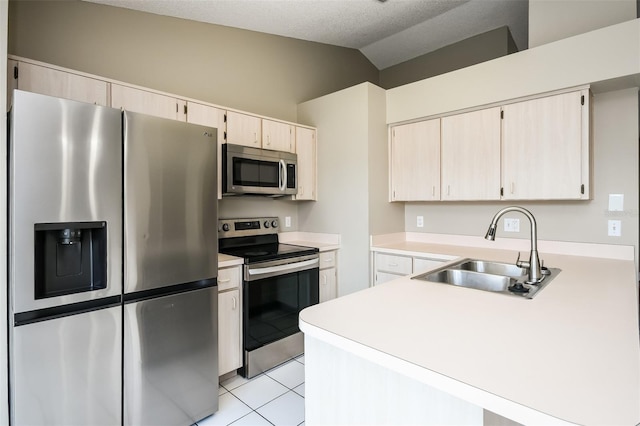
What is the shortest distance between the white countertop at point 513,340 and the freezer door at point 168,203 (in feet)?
3.23

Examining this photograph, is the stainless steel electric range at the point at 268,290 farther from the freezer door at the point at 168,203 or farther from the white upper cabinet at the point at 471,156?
the white upper cabinet at the point at 471,156

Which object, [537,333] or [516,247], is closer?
[537,333]

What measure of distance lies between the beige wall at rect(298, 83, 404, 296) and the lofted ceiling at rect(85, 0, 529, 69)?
0.66 meters

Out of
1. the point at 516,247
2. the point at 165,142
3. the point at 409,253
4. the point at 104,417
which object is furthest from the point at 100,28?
the point at 516,247

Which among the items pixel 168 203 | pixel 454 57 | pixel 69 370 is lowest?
pixel 69 370

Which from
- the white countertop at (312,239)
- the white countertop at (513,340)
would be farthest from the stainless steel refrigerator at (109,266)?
the white countertop at (312,239)

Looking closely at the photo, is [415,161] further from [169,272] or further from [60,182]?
[60,182]

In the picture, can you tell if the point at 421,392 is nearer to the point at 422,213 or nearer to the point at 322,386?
the point at 322,386

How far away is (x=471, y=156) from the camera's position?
2.76 metres

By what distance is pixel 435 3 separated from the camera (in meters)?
2.83

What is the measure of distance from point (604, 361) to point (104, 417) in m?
1.98

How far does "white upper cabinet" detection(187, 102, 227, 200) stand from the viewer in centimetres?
246

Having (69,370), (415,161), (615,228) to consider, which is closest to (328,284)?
(415,161)

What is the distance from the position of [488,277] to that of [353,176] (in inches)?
62.3
